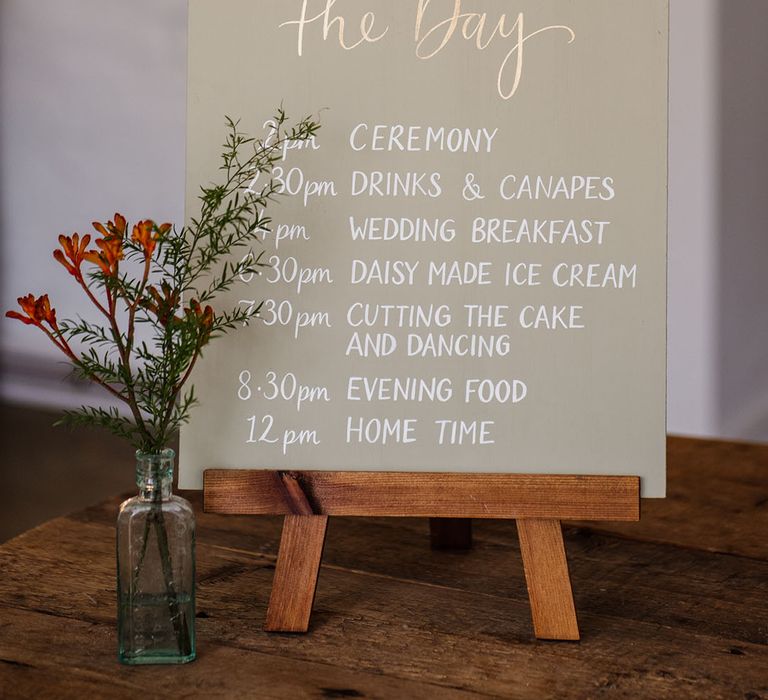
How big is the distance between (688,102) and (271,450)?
8.48 ft

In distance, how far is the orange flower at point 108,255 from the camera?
96cm

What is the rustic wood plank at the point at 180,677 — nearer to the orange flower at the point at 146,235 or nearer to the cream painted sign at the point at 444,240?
the cream painted sign at the point at 444,240

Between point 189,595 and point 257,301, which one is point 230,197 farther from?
point 189,595

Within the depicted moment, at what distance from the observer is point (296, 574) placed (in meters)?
1.08

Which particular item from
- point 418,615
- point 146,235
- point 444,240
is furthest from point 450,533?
point 146,235

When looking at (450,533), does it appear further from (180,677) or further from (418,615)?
(180,677)

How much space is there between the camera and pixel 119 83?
4.16 meters

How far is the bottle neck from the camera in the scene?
3.19 ft

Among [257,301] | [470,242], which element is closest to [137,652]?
[257,301]

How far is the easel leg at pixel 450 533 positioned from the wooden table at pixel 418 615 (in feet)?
0.07

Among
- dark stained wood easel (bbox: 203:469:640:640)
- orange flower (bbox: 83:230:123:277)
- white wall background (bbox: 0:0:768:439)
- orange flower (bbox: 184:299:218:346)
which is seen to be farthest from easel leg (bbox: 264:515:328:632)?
white wall background (bbox: 0:0:768:439)

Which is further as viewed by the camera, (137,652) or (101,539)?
(101,539)

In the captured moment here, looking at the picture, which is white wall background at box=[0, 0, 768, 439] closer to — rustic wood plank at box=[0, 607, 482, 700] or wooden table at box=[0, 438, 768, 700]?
wooden table at box=[0, 438, 768, 700]

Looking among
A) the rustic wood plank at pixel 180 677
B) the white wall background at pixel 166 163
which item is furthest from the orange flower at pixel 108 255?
the white wall background at pixel 166 163
